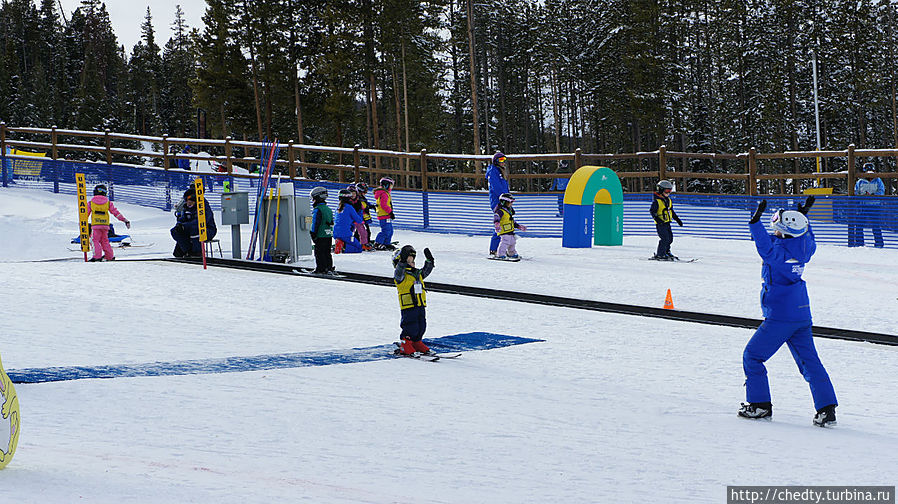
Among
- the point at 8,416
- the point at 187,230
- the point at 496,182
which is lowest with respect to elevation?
the point at 8,416

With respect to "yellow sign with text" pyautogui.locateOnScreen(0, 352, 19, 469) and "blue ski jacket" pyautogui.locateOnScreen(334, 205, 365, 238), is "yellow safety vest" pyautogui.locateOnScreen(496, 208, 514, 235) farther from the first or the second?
"yellow sign with text" pyautogui.locateOnScreen(0, 352, 19, 469)

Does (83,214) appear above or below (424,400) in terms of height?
above

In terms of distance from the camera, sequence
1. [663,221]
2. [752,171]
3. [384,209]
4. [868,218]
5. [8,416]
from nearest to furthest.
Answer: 1. [8,416]
2. [663,221]
3. [384,209]
4. [868,218]
5. [752,171]

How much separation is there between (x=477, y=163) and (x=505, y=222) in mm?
15981

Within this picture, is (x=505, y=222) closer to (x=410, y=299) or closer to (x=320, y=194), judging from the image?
(x=320, y=194)

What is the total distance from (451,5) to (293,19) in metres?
12.6

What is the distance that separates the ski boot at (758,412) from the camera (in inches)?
269

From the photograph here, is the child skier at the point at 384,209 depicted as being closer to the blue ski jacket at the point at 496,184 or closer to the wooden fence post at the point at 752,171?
the blue ski jacket at the point at 496,184

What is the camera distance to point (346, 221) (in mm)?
17609

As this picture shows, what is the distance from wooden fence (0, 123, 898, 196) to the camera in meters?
22.4

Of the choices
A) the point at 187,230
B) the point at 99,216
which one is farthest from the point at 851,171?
the point at 99,216

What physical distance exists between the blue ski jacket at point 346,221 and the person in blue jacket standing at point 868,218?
31.9 feet

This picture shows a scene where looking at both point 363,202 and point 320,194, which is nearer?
point 320,194

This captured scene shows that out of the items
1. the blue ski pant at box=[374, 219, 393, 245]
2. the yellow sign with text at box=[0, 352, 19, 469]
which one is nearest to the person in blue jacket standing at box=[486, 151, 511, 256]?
the blue ski pant at box=[374, 219, 393, 245]
